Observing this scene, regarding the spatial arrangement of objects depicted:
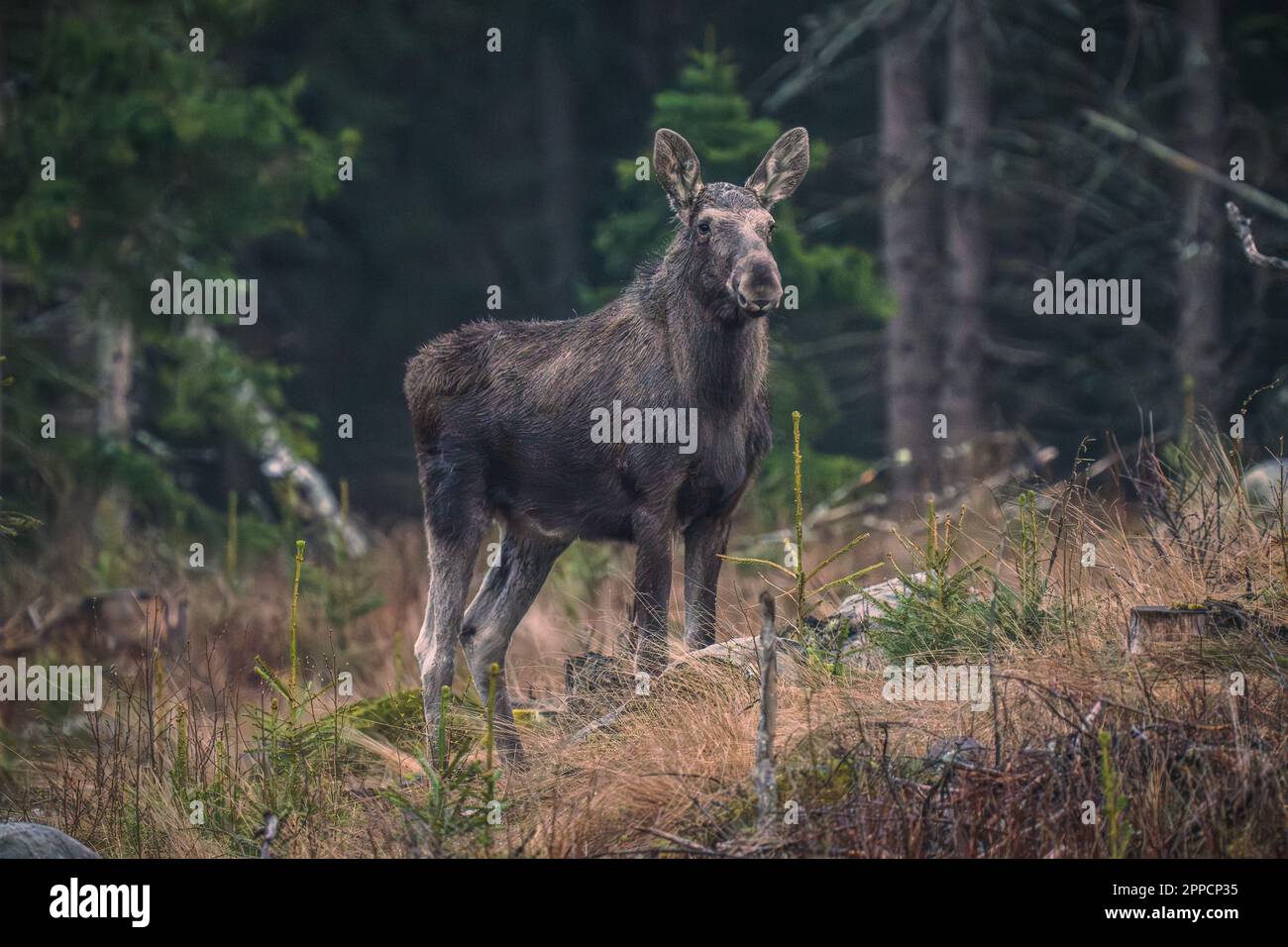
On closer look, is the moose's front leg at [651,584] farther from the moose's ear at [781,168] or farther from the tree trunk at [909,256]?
the tree trunk at [909,256]

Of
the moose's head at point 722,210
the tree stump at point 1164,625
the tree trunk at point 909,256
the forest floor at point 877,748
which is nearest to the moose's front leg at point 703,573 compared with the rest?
the forest floor at point 877,748

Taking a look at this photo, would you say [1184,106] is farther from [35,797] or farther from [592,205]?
[35,797]

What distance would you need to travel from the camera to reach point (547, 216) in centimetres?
2619

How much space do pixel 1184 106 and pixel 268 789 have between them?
52.0 ft

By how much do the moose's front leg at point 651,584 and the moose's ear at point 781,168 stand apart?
1.84 m

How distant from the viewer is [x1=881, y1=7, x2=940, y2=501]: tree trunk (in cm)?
1767

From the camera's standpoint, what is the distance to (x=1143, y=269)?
71.6 ft

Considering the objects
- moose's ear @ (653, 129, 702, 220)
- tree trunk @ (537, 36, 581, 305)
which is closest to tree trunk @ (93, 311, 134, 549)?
moose's ear @ (653, 129, 702, 220)

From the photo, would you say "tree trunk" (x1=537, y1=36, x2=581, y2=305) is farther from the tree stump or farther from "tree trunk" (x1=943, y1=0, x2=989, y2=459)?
the tree stump

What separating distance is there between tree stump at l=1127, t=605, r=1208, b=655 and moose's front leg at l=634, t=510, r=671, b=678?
2244 mm

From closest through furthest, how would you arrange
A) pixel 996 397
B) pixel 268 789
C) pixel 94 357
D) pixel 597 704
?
pixel 268 789
pixel 597 704
pixel 94 357
pixel 996 397

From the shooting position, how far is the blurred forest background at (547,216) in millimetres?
13961

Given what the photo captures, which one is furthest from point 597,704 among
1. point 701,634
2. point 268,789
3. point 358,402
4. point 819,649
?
point 358,402

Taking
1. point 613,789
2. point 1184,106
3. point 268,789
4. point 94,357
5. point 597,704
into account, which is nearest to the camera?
point 613,789
